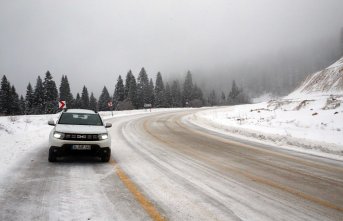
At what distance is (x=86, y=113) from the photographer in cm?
1073

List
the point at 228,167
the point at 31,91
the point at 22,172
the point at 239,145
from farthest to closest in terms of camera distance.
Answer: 1. the point at 31,91
2. the point at 239,145
3. the point at 228,167
4. the point at 22,172

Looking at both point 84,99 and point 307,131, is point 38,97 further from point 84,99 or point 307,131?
point 307,131

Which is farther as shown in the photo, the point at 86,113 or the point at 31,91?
the point at 31,91

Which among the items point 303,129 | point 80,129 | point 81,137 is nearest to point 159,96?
point 303,129

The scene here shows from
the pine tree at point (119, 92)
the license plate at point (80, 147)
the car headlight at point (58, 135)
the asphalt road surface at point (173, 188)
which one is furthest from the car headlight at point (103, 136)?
the pine tree at point (119, 92)

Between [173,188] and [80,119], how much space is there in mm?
5191

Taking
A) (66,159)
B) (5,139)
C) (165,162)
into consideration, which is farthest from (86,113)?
(5,139)

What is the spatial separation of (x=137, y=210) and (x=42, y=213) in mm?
1424

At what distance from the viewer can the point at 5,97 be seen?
5834cm

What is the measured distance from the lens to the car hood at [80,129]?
8.80 meters

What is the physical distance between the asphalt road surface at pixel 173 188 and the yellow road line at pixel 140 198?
2cm

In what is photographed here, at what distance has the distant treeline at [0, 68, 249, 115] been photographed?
61594mm

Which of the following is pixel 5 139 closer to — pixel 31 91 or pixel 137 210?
pixel 137 210

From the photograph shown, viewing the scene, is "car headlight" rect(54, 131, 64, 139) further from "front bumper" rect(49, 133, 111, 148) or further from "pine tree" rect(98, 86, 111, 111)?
"pine tree" rect(98, 86, 111, 111)
